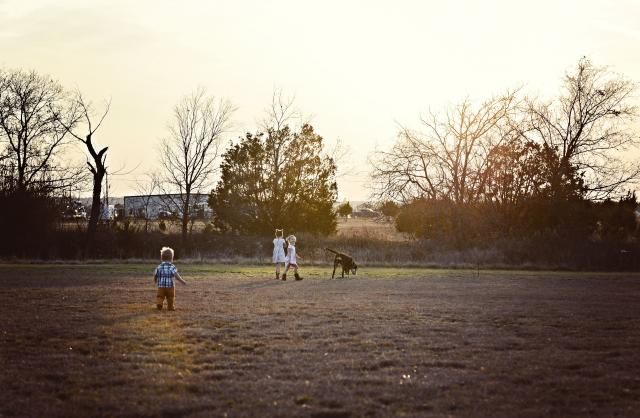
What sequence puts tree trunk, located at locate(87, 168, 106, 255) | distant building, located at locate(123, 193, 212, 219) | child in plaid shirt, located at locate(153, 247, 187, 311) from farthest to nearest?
distant building, located at locate(123, 193, 212, 219)
tree trunk, located at locate(87, 168, 106, 255)
child in plaid shirt, located at locate(153, 247, 187, 311)

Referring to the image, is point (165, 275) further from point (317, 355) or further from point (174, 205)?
point (174, 205)

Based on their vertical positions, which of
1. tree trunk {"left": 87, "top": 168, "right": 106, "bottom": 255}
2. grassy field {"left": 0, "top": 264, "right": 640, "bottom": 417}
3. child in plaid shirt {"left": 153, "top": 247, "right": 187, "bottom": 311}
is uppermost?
tree trunk {"left": 87, "top": 168, "right": 106, "bottom": 255}

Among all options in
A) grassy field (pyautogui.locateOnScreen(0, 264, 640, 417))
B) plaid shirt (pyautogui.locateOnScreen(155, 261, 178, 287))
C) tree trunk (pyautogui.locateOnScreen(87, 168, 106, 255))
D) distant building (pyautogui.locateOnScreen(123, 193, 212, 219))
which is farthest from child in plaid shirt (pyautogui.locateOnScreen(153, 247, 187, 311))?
distant building (pyautogui.locateOnScreen(123, 193, 212, 219))

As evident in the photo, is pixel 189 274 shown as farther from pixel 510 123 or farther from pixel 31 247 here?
pixel 510 123

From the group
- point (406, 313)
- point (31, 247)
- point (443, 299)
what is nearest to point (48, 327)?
point (406, 313)

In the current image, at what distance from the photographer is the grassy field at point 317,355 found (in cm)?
735

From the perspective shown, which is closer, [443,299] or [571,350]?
[571,350]

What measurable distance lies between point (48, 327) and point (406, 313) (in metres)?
6.87

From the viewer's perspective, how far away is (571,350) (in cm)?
1052

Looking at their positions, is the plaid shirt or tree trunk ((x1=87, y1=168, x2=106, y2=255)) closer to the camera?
the plaid shirt

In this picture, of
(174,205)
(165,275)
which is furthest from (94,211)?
(165,275)

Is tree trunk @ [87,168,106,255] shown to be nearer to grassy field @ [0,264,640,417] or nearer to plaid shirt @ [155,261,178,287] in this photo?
grassy field @ [0,264,640,417]

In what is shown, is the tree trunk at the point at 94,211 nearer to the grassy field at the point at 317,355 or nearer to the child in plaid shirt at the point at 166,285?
the grassy field at the point at 317,355

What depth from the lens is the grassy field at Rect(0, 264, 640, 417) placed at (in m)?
7.35
